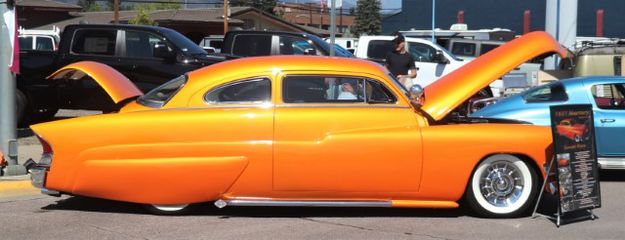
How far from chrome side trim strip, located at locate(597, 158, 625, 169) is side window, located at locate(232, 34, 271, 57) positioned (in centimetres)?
688

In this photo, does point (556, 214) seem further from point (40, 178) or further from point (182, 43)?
point (182, 43)

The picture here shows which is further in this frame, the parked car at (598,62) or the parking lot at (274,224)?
the parked car at (598,62)

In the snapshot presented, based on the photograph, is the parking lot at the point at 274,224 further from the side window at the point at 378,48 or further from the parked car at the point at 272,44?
the side window at the point at 378,48

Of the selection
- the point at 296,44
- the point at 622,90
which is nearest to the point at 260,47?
the point at 296,44

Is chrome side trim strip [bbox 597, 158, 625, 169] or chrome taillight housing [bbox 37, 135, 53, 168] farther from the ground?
chrome taillight housing [bbox 37, 135, 53, 168]

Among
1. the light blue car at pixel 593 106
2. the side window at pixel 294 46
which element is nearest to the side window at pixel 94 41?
the side window at pixel 294 46

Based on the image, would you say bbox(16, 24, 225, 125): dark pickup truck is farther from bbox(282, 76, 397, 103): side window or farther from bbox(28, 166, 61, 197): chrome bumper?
bbox(282, 76, 397, 103): side window

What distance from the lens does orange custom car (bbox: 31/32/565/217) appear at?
618 centimetres

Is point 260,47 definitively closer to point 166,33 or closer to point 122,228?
point 166,33

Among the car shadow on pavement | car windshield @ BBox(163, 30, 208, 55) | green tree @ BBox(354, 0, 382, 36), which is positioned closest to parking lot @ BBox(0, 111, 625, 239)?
the car shadow on pavement

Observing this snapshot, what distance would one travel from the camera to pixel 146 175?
6.23m

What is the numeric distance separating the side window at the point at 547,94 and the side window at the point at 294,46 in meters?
4.73

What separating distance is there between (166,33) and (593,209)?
7.46 meters

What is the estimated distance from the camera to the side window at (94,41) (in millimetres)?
11766
